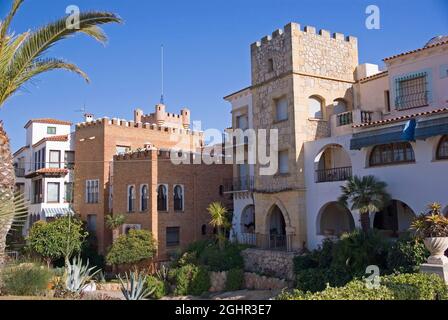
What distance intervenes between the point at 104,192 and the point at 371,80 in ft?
66.7

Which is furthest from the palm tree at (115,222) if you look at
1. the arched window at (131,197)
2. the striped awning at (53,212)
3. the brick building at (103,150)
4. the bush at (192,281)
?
the bush at (192,281)

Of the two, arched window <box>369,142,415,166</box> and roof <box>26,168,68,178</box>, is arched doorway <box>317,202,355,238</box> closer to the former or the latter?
arched window <box>369,142,415,166</box>

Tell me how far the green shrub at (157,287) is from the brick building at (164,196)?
207 inches

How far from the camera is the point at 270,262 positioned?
23.2 metres

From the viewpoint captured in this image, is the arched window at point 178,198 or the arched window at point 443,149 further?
the arched window at point 178,198

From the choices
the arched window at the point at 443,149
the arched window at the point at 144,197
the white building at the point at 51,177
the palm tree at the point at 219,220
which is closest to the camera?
the arched window at the point at 443,149

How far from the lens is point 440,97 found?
66.2 ft

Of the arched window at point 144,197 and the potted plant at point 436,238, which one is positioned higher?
the arched window at point 144,197

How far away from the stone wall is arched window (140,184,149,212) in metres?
8.98

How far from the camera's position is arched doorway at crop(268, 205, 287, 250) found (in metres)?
25.4

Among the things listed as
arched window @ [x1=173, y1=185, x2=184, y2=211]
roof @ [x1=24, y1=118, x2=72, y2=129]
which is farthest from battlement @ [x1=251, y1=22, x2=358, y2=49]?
roof @ [x1=24, y1=118, x2=72, y2=129]

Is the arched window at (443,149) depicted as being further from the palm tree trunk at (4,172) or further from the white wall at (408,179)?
the palm tree trunk at (4,172)

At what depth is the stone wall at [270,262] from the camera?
21969mm

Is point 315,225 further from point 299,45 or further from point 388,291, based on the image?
point 388,291
